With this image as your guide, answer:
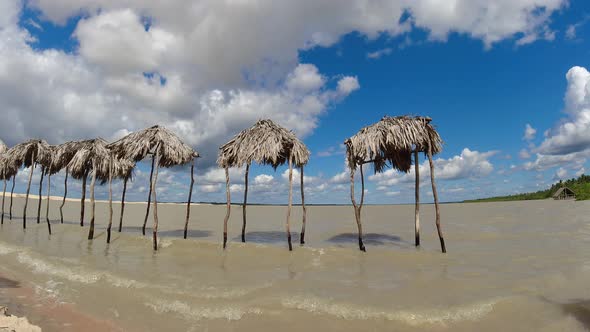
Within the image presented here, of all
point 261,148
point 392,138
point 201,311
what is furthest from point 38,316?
point 392,138

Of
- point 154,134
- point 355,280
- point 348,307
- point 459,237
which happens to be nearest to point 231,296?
point 348,307

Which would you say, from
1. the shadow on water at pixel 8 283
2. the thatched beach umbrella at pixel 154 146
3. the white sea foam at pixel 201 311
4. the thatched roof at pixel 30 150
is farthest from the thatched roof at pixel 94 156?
the white sea foam at pixel 201 311

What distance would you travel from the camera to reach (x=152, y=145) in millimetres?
14211

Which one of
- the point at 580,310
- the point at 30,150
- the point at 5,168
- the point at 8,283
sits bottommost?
the point at 8,283

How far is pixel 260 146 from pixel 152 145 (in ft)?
16.6

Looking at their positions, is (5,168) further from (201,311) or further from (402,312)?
(402,312)

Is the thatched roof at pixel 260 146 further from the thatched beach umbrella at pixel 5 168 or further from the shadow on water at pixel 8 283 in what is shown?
the thatched beach umbrella at pixel 5 168

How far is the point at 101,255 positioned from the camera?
11859 millimetres

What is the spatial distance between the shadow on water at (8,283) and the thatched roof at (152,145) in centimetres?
623

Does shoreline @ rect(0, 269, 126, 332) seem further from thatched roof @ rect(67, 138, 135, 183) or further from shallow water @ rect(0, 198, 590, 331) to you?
thatched roof @ rect(67, 138, 135, 183)

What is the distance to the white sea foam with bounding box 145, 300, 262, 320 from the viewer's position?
5.98 m

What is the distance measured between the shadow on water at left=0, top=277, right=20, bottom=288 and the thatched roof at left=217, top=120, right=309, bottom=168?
Result: 24.5 ft

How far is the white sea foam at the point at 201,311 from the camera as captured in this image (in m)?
5.98

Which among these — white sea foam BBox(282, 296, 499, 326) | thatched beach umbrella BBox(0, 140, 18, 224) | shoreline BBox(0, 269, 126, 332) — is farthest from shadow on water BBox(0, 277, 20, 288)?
thatched beach umbrella BBox(0, 140, 18, 224)
